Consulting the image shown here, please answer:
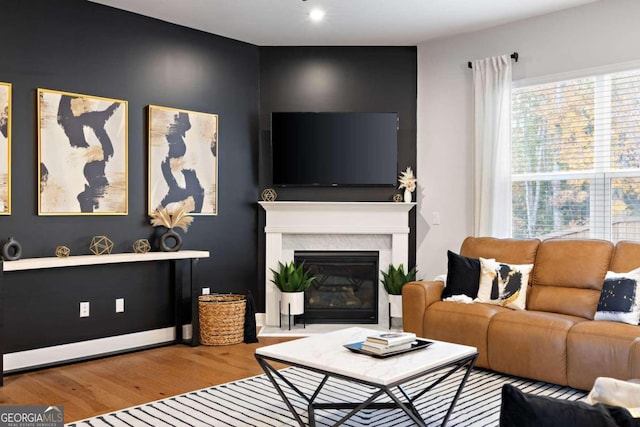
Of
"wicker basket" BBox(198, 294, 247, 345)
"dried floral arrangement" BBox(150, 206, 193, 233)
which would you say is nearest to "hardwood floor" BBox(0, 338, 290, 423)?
"wicker basket" BBox(198, 294, 247, 345)

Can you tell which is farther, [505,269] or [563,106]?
[563,106]

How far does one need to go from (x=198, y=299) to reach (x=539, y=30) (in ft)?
12.0

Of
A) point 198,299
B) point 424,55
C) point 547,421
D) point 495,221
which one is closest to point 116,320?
point 198,299

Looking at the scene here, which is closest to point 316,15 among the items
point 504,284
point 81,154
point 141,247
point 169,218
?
point 169,218

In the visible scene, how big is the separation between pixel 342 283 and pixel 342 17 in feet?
8.15

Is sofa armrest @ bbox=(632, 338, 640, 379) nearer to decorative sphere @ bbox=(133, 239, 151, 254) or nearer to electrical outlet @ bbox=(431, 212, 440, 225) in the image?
electrical outlet @ bbox=(431, 212, 440, 225)

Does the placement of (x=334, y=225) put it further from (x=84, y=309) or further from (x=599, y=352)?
(x=599, y=352)

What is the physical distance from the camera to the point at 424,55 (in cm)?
576

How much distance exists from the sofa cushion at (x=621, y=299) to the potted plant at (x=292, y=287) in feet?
8.34

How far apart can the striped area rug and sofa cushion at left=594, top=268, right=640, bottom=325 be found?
1.70ft

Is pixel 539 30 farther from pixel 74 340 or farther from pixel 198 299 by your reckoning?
pixel 74 340

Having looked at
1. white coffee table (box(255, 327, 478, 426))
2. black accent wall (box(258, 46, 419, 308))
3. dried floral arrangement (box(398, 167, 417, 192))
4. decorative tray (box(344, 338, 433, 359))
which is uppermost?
black accent wall (box(258, 46, 419, 308))

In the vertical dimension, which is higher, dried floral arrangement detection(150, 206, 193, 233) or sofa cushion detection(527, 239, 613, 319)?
dried floral arrangement detection(150, 206, 193, 233)

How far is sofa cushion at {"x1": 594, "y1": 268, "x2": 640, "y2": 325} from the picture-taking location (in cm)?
361
